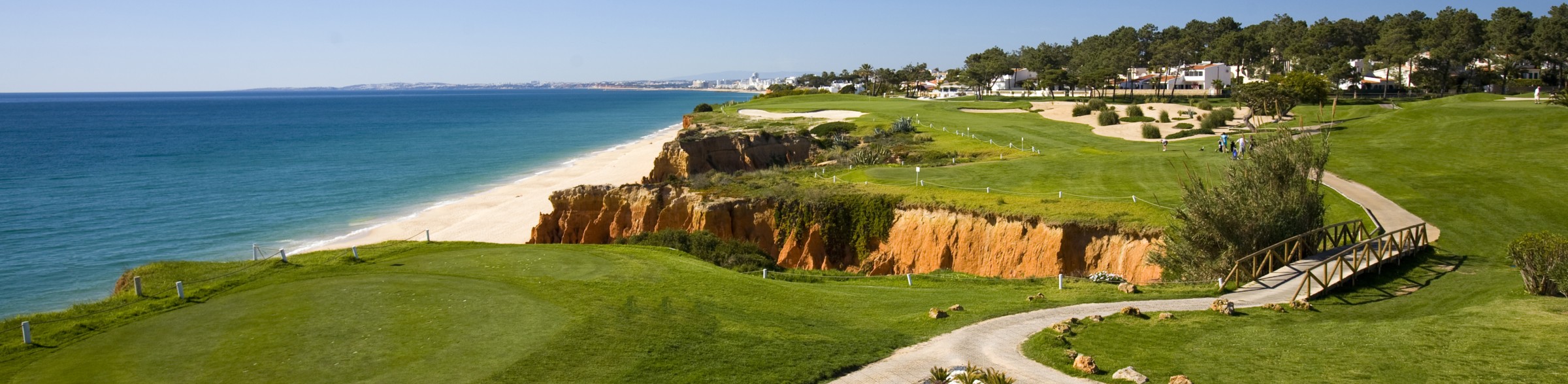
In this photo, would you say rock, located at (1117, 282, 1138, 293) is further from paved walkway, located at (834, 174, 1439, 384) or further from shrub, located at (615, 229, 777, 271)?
shrub, located at (615, 229, 777, 271)

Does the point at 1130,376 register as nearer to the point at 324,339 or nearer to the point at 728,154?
the point at 324,339

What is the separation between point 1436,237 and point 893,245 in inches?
607

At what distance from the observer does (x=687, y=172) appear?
48.8 m

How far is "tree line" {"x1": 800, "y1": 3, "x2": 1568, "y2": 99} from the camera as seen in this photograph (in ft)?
283

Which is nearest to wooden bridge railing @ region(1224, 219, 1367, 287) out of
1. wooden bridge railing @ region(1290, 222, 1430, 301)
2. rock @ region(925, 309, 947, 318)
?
wooden bridge railing @ region(1290, 222, 1430, 301)

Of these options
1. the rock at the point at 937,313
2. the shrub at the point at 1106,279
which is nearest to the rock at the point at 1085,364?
the rock at the point at 937,313

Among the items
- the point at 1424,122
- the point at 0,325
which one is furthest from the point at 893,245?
the point at 1424,122

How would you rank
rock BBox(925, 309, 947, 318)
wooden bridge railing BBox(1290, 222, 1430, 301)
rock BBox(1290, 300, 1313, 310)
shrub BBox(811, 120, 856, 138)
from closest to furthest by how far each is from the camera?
rock BBox(925, 309, 947, 318) < rock BBox(1290, 300, 1313, 310) < wooden bridge railing BBox(1290, 222, 1430, 301) < shrub BBox(811, 120, 856, 138)

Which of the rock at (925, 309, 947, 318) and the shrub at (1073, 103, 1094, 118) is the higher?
the shrub at (1073, 103, 1094, 118)

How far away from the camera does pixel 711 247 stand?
27.8 meters

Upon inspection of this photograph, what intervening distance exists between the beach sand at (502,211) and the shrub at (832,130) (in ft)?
40.4

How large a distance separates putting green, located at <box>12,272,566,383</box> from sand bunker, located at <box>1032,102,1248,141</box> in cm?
4754

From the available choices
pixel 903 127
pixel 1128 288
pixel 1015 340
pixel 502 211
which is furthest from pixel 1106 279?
pixel 903 127

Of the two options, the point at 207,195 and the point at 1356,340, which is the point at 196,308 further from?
the point at 207,195
